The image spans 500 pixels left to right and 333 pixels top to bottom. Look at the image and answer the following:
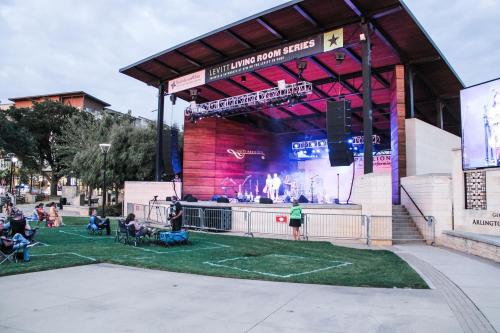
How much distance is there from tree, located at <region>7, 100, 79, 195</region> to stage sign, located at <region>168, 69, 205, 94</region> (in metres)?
31.5

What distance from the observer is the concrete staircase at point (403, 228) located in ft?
48.3

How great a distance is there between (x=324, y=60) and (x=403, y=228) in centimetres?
1002

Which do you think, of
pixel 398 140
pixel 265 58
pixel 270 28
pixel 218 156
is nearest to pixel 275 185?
pixel 218 156

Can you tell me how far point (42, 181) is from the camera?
75.4 meters

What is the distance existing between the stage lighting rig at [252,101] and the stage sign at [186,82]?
4.67 feet

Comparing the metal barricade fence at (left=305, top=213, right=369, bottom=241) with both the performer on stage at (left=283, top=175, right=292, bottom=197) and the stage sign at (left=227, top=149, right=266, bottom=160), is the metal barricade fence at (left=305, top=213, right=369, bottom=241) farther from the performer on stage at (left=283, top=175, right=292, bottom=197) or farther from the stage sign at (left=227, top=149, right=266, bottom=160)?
the stage sign at (left=227, top=149, right=266, bottom=160)

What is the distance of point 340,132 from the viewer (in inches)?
630

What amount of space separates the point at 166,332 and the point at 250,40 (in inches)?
698

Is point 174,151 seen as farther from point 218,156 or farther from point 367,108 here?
point 367,108

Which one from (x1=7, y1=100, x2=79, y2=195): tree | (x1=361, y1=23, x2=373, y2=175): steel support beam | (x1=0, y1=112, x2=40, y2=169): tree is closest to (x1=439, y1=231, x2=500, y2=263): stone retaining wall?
(x1=361, y1=23, x2=373, y2=175): steel support beam

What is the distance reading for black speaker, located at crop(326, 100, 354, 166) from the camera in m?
15.9

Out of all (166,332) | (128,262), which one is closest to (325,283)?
(166,332)

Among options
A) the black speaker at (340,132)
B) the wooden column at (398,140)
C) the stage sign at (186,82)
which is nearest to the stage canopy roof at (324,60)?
the stage sign at (186,82)

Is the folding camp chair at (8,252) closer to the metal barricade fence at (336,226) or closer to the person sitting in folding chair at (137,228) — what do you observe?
the person sitting in folding chair at (137,228)
